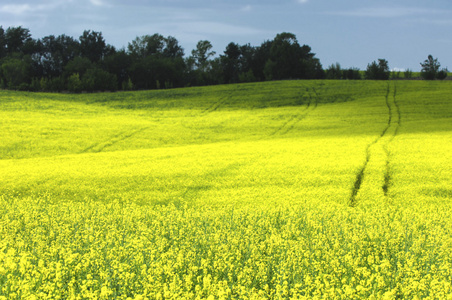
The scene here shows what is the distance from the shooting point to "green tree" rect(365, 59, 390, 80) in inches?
3132

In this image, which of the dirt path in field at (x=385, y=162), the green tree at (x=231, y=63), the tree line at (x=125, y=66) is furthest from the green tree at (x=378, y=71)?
the dirt path in field at (x=385, y=162)

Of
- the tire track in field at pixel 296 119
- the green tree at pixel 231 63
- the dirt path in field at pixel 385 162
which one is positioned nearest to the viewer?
the dirt path in field at pixel 385 162

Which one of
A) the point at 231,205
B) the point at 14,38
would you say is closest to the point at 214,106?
the point at 231,205

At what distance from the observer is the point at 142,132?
113 ft

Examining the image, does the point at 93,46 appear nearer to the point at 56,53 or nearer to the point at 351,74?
the point at 56,53

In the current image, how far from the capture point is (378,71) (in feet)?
261

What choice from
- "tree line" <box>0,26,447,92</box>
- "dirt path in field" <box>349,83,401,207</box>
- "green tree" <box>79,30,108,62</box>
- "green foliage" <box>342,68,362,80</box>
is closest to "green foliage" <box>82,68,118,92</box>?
"tree line" <box>0,26,447,92</box>

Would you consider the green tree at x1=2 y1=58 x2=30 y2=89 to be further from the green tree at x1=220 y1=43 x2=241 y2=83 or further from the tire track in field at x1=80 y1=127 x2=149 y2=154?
the tire track in field at x1=80 y1=127 x2=149 y2=154

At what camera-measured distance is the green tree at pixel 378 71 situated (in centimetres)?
7956

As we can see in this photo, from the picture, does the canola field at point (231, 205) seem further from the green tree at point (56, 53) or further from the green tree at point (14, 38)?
Result: the green tree at point (14, 38)

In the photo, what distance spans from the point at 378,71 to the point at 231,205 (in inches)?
2802

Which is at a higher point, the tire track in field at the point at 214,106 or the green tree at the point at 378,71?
the green tree at the point at 378,71

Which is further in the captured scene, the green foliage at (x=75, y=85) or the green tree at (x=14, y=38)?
the green tree at (x=14, y=38)

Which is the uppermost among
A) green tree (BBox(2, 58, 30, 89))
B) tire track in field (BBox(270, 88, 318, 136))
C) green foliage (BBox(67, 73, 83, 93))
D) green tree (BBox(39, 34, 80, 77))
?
green tree (BBox(39, 34, 80, 77))
